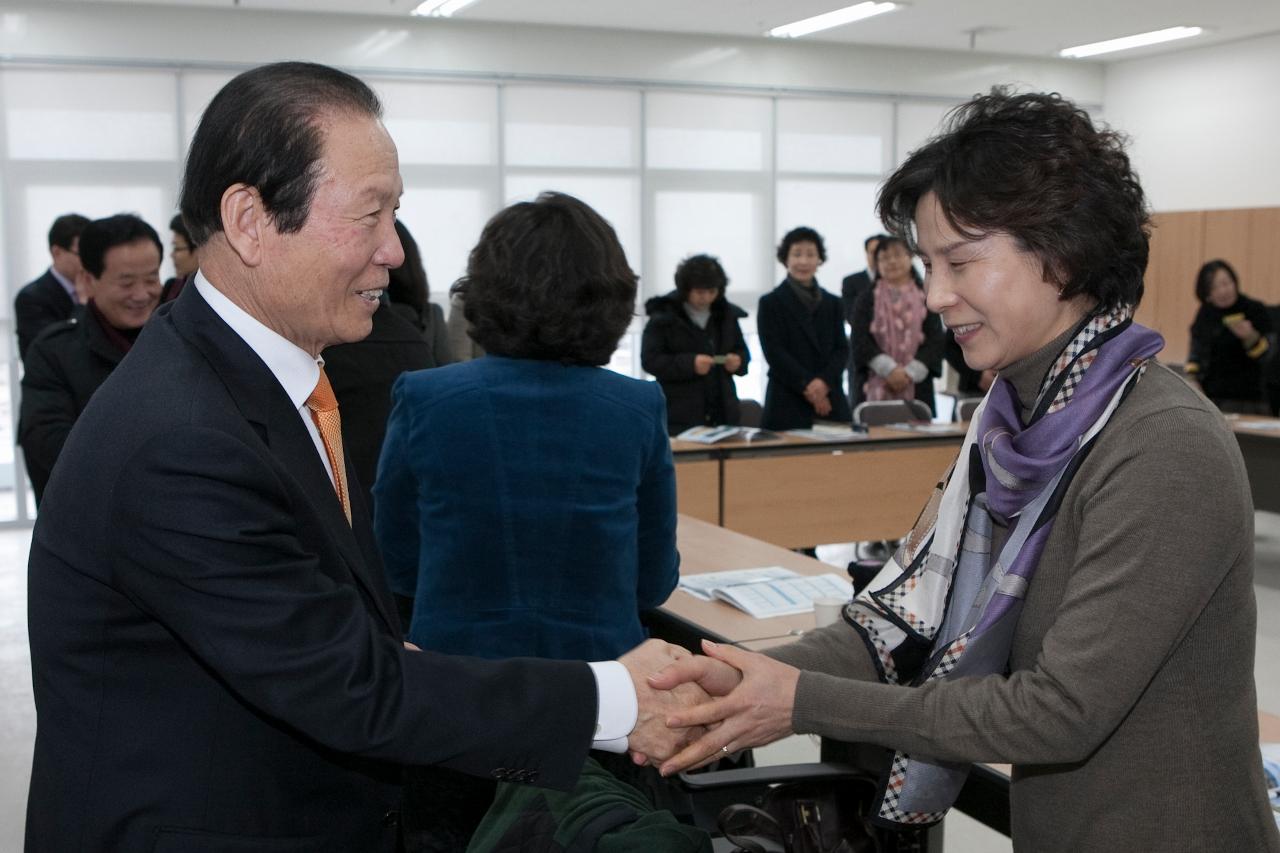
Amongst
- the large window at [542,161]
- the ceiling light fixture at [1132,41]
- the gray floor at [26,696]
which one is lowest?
the gray floor at [26,696]

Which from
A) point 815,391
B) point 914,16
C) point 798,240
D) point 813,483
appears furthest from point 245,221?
point 914,16

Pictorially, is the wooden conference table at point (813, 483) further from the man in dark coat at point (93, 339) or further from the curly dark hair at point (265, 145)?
the curly dark hair at point (265, 145)

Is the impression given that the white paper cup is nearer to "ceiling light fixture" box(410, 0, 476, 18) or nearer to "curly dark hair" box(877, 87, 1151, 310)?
"curly dark hair" box(877, 87, 1151, 310)

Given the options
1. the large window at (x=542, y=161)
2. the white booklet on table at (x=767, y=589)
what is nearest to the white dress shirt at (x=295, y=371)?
the white booklet on table at (x=767, y=589)

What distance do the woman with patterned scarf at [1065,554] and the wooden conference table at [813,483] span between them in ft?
12.6

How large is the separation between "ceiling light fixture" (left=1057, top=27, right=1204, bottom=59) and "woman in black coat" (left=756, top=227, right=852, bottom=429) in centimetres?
521

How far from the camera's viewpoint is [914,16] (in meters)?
9.29

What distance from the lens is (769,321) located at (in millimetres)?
6789

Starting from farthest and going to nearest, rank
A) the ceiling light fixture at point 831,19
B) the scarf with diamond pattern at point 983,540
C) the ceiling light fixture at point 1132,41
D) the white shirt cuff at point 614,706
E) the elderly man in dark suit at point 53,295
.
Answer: the ceiling light fixture at point 1132,41
the ceiling light fixture at point 831,19
the elderly man in dark suit at point 53,295
the white shirt cuff at point 614,706
the scarf with diamond pattern at point 983,540

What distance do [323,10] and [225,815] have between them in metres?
8.29

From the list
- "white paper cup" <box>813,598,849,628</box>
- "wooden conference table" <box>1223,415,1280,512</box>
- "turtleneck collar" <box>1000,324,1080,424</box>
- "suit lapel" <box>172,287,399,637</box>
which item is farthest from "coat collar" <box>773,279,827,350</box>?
"suit lapel" <box>172,287,399,637</box>

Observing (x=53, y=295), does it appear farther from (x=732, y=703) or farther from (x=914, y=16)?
(x=914, y=16)

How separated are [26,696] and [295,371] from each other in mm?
4002

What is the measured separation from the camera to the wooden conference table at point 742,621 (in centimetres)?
214
